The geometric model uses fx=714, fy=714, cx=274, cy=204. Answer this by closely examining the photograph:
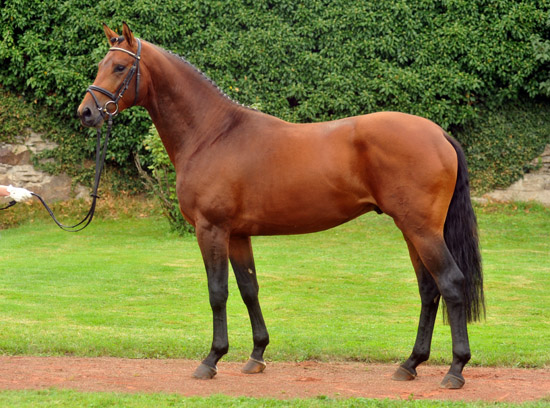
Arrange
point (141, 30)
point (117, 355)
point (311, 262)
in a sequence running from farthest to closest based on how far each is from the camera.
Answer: point (141, 30) < point (311, 262) < point (117, 355)

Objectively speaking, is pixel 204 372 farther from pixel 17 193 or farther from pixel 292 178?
pixel 17 193

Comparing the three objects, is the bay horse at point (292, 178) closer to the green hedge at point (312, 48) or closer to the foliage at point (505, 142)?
the green hedge at point (312, 48)

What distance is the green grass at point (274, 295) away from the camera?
23.2 ft

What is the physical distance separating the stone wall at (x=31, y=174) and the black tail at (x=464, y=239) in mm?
13417

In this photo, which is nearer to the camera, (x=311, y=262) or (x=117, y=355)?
(x=117, y=355)

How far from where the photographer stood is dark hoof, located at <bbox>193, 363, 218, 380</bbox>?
5.85 m

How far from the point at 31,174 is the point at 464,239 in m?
14.0

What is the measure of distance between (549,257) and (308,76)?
23.8 feet

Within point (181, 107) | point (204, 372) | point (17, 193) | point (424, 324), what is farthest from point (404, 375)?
point (17, 193)

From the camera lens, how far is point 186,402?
498cm

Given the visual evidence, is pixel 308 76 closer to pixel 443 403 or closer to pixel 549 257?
pixel 549 257

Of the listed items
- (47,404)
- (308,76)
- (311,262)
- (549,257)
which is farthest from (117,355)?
(308,76)

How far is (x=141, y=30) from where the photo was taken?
56.2 feet

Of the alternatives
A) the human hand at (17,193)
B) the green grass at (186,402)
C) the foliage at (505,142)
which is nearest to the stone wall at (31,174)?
the foliage at (505,142)
